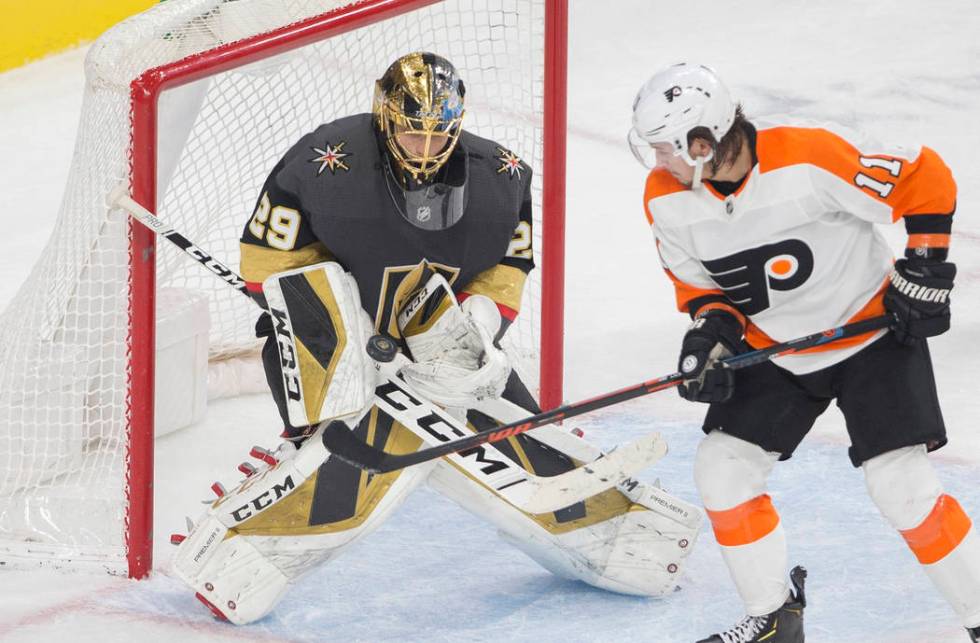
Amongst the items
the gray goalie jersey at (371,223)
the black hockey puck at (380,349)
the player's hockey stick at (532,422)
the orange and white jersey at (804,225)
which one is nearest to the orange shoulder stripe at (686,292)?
the orange and white jersey at (804,225)

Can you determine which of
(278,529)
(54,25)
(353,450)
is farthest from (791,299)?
(54,25)

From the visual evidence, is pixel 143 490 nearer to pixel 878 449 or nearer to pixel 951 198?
pixel 878 449

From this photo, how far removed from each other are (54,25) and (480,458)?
327 centimetres

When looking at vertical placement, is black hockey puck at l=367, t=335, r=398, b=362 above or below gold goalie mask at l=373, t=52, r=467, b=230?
below

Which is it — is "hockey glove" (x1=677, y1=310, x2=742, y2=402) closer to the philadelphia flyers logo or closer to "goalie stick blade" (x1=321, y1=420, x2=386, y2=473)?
the philadelphia flyers logo

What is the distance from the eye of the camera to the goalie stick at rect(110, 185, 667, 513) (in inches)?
103

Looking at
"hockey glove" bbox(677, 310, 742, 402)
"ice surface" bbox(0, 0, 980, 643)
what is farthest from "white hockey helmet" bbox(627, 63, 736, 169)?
"ice surface" bbox(0, 0, 980, 643)

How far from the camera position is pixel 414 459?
253 cm

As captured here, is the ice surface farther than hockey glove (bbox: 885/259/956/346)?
Yes

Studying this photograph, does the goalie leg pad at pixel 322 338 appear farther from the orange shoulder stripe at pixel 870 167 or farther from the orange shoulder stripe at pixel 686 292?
the orange shoulder stripe at pixel 870 167

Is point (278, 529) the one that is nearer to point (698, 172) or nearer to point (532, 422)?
point (532, 422)

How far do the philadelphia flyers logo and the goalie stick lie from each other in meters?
0.34

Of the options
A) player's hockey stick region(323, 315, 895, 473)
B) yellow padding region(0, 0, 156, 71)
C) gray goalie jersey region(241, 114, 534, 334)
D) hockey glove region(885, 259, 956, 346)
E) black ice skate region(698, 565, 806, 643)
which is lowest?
black ice skate region(698, 565, 806, 643)

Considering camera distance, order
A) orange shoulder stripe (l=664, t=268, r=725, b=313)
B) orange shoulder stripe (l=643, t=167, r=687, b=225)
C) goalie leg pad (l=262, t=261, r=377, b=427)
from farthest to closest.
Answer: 1. goalie leg pad (l=262, t=261, r=377, b=427)
2. orange shoulder stripe (l=664, t=268, r=725, b=313)
3. orange shoulder stripe (l=643, t=167, r=687, b=225)
